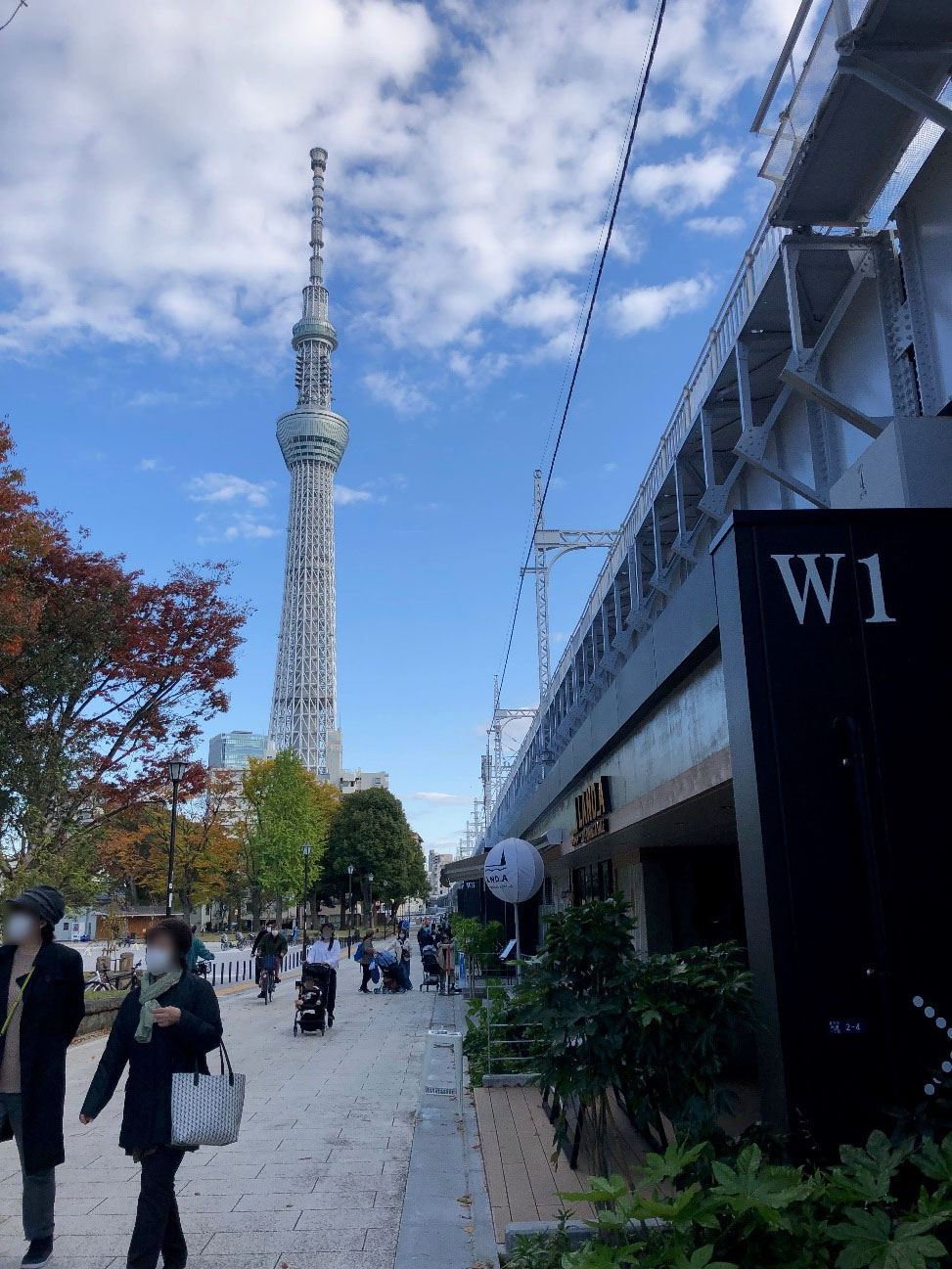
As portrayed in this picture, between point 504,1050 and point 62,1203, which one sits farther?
point 504,1050

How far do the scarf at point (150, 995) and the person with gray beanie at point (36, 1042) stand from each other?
398 millimetres

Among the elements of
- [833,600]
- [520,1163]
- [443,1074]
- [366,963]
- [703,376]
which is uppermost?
[703,376]

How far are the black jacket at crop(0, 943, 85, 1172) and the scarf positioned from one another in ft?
1.32

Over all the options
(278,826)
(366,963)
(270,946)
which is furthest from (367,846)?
(270,946)

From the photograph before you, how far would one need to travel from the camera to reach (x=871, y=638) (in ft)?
16.1

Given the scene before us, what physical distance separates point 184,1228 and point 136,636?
11399 mm

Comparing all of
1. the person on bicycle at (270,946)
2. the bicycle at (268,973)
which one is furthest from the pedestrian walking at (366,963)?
the bicycle at (268,973)

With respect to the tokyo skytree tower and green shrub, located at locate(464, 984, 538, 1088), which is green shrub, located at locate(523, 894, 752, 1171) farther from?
the tokyo skytree tower

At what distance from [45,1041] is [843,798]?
4.19 metres

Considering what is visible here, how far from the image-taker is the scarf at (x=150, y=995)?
14.5 ft

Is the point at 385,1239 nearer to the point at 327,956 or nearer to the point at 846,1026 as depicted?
the point at 846,1026

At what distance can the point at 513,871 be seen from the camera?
13562 mm

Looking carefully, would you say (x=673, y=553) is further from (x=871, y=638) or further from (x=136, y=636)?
(x=136, y=636)

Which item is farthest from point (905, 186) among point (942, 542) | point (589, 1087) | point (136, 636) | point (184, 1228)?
point (136, 636)
